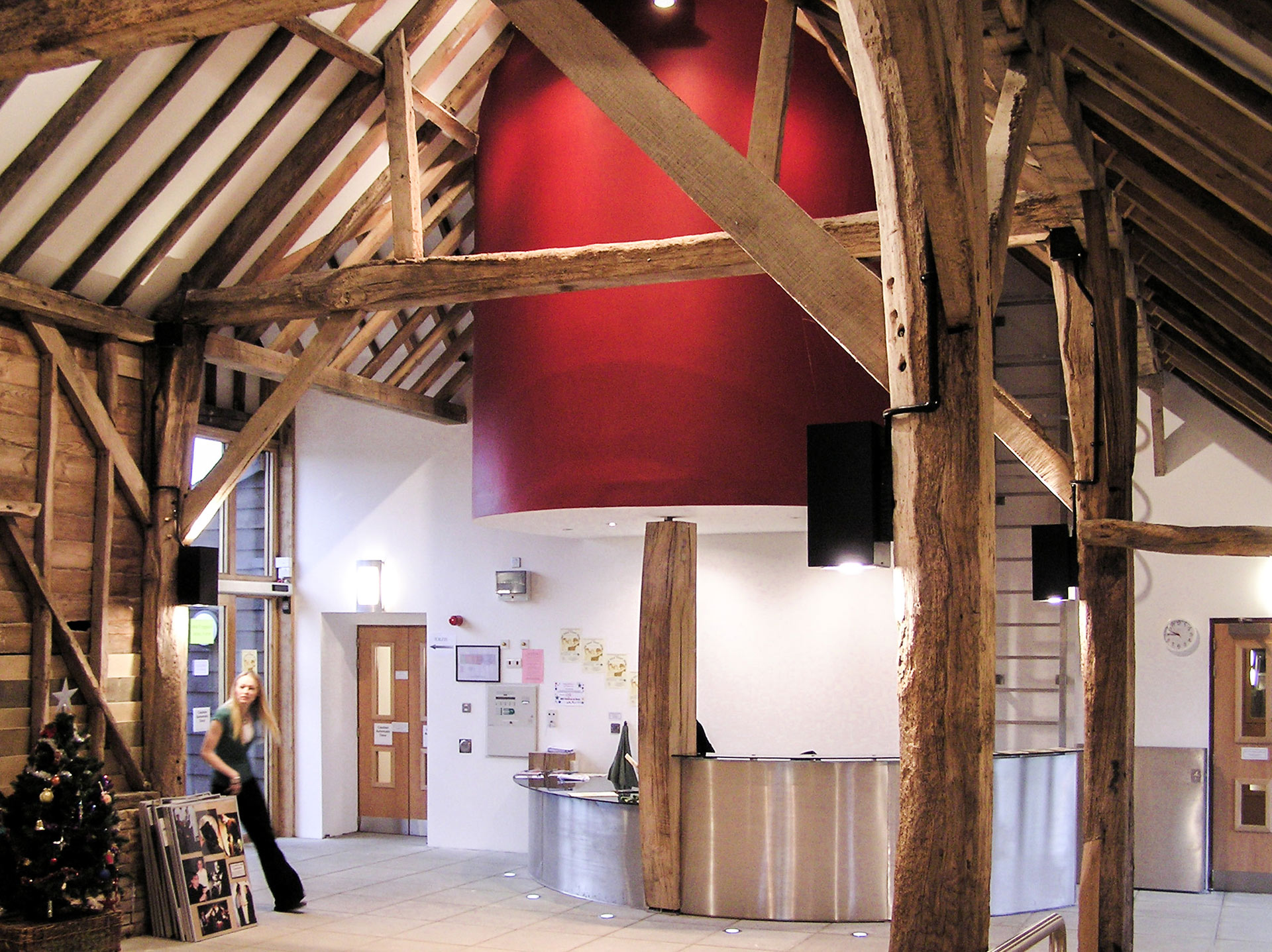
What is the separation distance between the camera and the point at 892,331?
137 inches

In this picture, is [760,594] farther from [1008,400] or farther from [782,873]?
[1008,400]

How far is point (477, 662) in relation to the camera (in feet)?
37.0

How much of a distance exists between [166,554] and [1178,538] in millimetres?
6267

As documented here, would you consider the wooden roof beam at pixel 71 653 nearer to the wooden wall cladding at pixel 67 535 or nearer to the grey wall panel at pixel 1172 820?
the wooden wall cladding at pixel 67 535

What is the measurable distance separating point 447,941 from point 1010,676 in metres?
4.82

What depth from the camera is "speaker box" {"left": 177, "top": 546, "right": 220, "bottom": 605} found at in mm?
8359

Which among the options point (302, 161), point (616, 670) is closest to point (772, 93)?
point (302, 161)

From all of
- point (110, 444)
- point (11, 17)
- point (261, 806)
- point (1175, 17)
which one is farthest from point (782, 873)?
point (11, 17)

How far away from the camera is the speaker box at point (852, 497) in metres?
3.54

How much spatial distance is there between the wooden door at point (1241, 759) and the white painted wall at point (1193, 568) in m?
0.10

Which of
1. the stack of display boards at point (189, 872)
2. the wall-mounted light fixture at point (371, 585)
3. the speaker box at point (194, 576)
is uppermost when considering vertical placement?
the speaker box at point (194, 576)

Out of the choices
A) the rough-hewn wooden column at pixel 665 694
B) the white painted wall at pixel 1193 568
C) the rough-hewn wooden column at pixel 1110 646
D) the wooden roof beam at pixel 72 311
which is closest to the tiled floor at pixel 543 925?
the rough-hewn wooden column at pixel 665 694

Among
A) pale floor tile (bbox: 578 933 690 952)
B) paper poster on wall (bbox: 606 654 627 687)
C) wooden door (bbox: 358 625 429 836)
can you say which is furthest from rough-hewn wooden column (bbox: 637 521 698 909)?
wooden door (bbox: 358 625 429 836)

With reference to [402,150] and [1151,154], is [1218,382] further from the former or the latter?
[402,150]
